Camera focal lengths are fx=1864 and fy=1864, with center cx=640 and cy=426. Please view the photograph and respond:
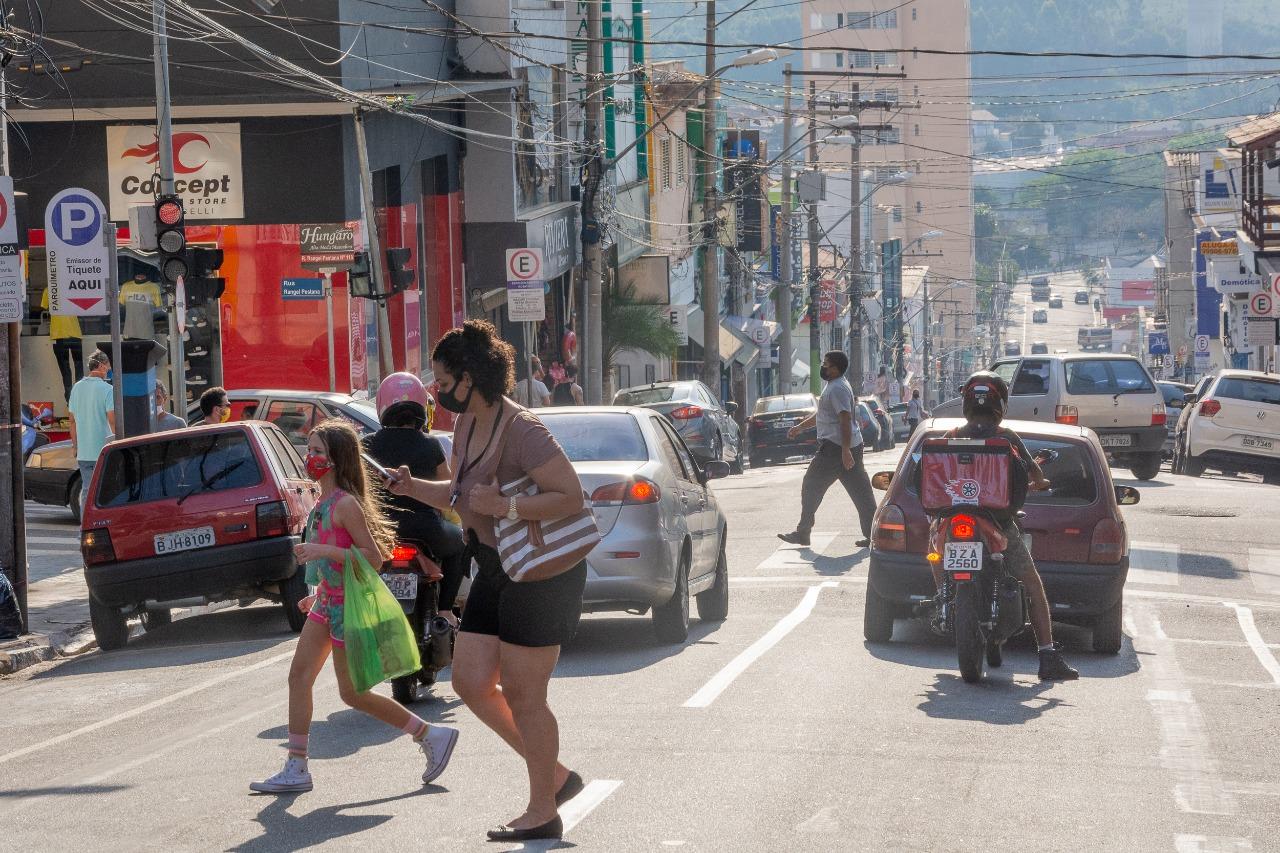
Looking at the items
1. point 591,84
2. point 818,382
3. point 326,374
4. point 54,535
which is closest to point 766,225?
point 818,382

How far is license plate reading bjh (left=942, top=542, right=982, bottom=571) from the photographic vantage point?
1018 cm

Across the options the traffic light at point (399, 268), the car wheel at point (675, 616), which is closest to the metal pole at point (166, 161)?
the traffic light at point (399, 268)

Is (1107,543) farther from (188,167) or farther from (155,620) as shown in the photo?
(188,167)

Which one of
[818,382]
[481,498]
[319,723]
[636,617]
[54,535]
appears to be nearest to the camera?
[481,498]

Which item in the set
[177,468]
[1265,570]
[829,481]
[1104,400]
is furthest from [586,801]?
[1104,400]

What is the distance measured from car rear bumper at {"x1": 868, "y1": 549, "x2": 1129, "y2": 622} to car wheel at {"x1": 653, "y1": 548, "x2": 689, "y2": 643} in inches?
48.2

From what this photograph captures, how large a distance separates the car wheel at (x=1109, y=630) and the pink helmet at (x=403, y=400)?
4.55 m

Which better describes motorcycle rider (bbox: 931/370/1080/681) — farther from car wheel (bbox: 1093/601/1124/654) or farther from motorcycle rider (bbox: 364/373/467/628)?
motorcycle rider (bbox: 364/373/467/628)

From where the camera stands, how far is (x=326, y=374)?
28.4 meters

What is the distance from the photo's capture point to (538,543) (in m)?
6.44

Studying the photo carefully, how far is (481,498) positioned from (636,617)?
7371 mm

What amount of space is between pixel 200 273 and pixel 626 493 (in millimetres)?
9922

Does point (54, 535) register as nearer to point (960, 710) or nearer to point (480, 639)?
point (960, 710)

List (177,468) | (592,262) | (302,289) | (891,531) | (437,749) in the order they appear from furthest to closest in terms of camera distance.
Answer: (592,262) < (302,289) < (177,468) < (891,531) < (437,749)
